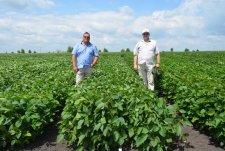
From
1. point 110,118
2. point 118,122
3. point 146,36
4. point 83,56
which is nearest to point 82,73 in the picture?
point 83,56

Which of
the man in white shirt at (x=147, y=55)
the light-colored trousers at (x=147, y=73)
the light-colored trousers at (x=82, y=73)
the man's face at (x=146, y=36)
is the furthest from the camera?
the light-colored trousers at (x=82, y=73)

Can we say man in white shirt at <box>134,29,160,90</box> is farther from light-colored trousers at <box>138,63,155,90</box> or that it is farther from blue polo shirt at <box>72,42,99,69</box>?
blue polo shirt at <box>72,42,99,69</box>

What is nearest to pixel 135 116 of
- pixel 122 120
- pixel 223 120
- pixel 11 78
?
pixel 122 120

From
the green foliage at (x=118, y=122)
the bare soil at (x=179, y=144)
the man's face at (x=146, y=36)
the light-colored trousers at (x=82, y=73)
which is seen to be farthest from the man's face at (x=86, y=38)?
the green foliage at (x=118, y=122)

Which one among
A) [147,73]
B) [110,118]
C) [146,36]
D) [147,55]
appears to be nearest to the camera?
[110,118]

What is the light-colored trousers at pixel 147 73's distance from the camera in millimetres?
9617

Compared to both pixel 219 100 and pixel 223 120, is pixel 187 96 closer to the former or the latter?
pixel 219 100

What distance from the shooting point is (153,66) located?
9.62 meters

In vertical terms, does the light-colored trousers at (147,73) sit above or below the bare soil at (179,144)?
above

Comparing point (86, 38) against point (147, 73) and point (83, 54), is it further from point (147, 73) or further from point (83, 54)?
point (147, 73)

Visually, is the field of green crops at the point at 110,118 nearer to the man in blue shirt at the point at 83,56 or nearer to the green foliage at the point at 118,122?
the green foliage at the point at 118,122

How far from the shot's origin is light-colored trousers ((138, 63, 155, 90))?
9.62 meters

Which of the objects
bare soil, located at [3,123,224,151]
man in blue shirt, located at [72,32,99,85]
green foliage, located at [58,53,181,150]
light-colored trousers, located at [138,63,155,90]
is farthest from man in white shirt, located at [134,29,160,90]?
green foliage, located at [58,53,181,150]

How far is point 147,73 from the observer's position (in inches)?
384
